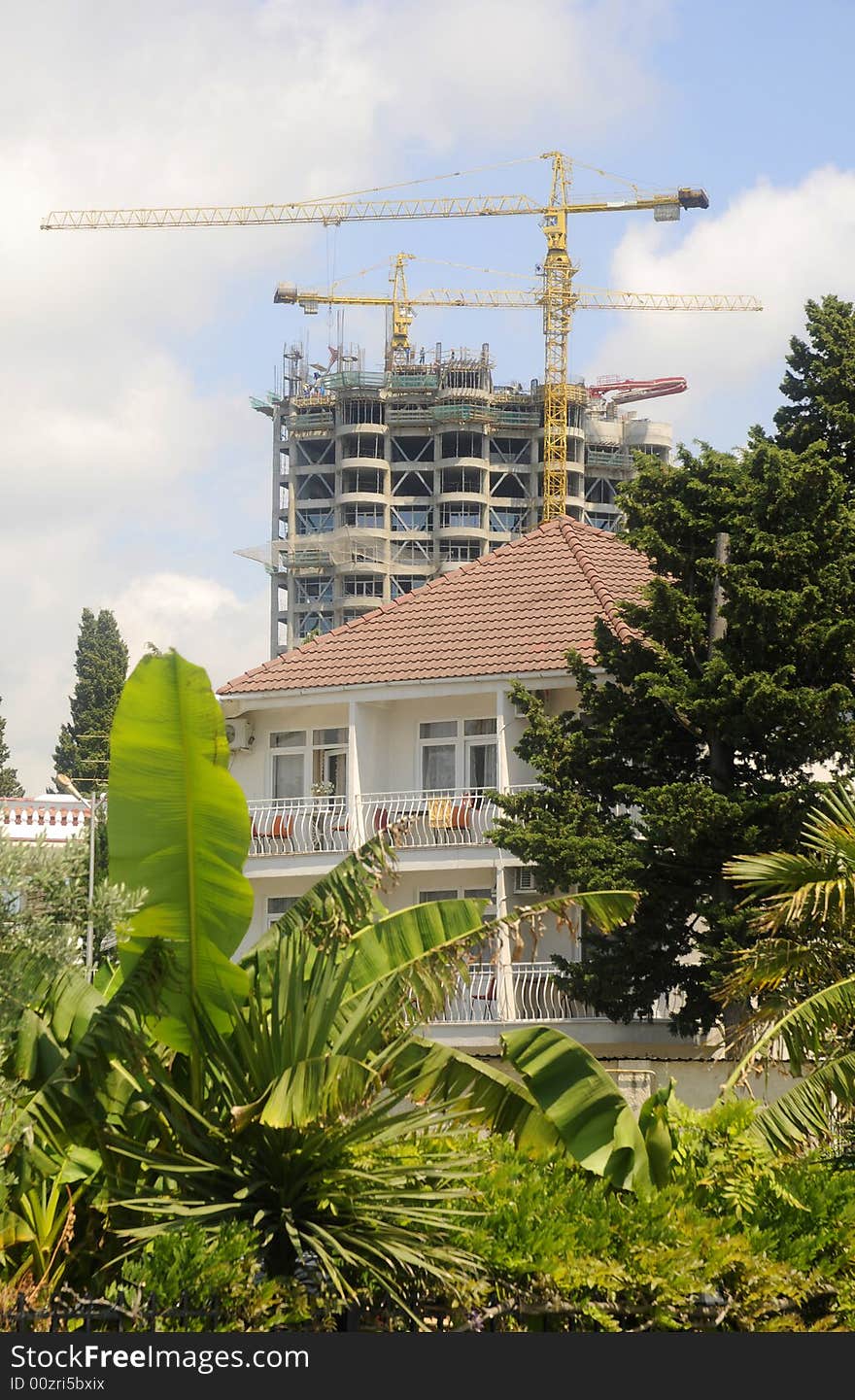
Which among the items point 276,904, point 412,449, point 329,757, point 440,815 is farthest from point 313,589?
point 440,815

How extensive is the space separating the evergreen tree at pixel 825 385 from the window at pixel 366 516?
5526 inches

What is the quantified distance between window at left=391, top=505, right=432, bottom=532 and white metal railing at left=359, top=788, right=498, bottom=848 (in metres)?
134

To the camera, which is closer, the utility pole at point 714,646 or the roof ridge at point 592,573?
the utility pole at point 714,646

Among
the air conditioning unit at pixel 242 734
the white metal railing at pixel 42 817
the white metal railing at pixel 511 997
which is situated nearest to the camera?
the white metal railing at pixel 511 997

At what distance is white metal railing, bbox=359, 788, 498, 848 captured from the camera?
120 feet

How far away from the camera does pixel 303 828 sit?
128ft

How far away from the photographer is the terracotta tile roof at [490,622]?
3703 cm

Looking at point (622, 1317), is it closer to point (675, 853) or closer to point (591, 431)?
point (675, 853)

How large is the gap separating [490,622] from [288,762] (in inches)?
214

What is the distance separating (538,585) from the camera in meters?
39.3

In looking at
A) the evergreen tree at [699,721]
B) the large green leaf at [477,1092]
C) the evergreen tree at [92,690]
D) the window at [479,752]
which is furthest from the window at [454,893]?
the evergreen tree at [92,690]

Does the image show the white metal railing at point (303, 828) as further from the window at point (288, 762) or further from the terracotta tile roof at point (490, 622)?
the terracotta tile roof at point (490, 622)

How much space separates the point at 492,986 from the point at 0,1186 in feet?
76.8

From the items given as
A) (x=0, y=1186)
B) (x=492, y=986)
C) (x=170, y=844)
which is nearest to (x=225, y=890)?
(x=170, y=844)
